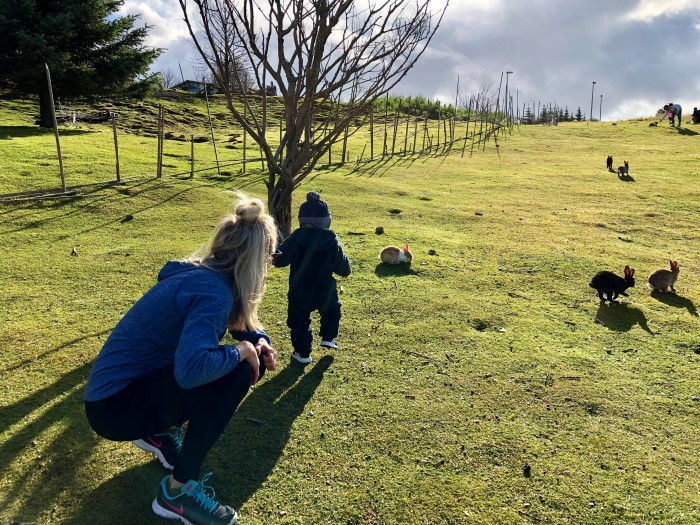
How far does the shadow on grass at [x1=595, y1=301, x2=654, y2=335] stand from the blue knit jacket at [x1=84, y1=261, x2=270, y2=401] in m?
3.96

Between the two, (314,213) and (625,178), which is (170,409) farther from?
(625,178)

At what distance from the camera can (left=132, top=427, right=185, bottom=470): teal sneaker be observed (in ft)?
8.44

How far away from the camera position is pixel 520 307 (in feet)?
16.6

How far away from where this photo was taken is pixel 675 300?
5379 millimetres

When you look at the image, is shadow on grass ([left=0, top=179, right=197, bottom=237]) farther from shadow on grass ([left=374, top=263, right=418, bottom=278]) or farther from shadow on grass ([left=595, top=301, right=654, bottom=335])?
shadow on grass ([left=595, top=301, right=654, bottom=335])

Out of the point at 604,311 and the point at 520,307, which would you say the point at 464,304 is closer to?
the point at 520,307

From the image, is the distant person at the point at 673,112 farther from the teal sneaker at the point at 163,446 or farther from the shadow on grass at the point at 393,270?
the teal sneaker at the point at 163,446

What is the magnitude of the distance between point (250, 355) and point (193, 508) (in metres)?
0.73

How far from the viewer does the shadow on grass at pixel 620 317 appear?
4.68 meters

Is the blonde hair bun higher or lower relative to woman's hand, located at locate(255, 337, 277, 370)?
higher

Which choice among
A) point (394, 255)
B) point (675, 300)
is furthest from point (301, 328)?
point (675, 300)

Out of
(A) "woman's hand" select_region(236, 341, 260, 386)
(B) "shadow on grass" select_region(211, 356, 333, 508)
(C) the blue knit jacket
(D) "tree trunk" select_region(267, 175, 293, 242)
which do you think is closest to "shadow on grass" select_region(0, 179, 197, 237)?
(D) "tree trunk" select_region(267, 175, 293, 242)

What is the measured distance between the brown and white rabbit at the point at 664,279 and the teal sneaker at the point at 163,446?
5.31m

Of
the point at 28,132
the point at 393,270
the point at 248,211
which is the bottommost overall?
the point at 393,270
